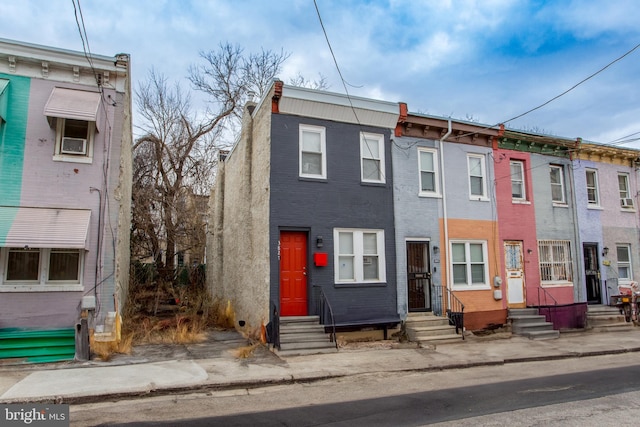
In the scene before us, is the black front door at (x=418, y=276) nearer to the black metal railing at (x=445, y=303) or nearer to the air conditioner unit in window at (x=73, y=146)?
the black metal railing at (x=445, y=303)

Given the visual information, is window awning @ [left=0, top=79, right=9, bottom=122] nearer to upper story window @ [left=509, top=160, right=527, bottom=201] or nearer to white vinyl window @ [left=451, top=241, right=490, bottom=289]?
white vinyl window @ [left=451, top=241, right=490, bottom=289]

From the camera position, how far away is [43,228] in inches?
377

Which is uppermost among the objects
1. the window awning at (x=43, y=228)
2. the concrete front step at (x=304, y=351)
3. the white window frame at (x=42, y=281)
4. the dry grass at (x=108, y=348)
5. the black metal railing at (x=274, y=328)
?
the window awning at (x=43, y=228)

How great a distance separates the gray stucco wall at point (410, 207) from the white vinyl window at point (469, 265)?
28.3 inches

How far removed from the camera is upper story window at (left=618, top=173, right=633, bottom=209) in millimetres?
17484

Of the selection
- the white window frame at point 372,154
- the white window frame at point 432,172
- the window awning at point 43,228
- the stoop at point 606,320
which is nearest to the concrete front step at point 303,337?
the white window frame at point 372,154

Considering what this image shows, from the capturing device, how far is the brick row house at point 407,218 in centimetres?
1184

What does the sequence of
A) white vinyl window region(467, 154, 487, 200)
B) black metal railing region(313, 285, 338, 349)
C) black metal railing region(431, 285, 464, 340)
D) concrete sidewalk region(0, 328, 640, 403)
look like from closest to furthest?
concrete sidewalk region(0, 328, 640, 403), black metal railing region(313, 285, 338, 349), black metal railing region(431, 285, 464, 340), white vinyl window region(467, 154, 487, 200)

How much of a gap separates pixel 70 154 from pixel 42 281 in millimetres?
3100

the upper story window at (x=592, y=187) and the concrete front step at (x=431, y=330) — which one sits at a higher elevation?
the upper story window at (x=592, y=187)

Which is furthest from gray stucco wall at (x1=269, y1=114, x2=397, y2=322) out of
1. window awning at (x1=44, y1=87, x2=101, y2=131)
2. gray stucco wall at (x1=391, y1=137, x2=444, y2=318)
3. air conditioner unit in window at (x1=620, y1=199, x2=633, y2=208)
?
air conditioner unit in window at (x1=620, y1=199, x2=633, y2=208)

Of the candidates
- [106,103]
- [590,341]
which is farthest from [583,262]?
[106,103]

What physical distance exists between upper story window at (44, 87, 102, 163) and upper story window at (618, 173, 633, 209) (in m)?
19.3

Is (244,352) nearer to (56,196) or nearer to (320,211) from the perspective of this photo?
(320,211)
